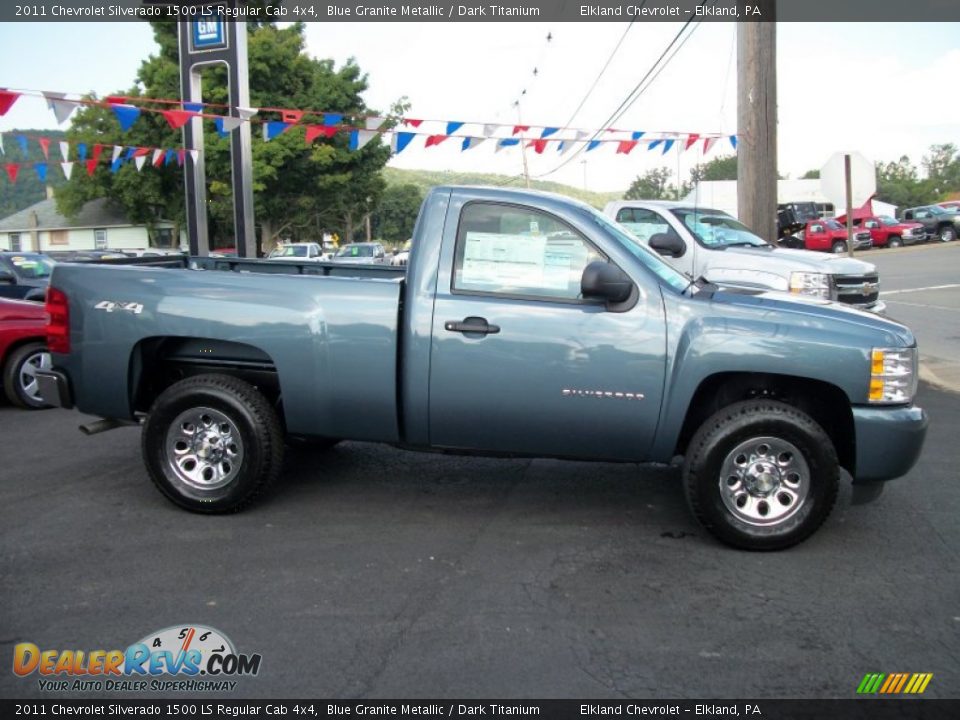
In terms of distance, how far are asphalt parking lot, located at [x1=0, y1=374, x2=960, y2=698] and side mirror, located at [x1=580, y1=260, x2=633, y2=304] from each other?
4.56 ft

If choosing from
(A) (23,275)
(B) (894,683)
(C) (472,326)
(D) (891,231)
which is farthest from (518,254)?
(D) (891,231)

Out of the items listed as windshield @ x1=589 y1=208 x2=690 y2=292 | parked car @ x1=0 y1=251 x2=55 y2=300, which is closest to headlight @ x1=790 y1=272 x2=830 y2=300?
windshield @ x1=589 y1=208 x2=690 y2=292

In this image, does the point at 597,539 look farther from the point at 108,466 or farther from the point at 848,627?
the point at 108,466

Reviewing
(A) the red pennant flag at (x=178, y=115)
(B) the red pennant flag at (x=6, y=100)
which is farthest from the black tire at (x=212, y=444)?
(A) the red pennant flag at (x=178, y=115)

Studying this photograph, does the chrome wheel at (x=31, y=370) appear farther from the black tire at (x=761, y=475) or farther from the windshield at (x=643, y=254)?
the black tire at (x=761, y=475)

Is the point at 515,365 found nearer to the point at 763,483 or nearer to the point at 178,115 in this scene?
the point at 763,483

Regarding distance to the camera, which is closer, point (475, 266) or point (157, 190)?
point (475, 266)

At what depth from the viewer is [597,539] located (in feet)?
16.3

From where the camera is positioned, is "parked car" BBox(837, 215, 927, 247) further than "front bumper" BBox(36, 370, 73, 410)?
Yes

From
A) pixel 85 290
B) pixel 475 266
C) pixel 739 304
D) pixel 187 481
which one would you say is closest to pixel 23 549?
pixel 187 481

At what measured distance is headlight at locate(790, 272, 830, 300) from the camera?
9.85 metres

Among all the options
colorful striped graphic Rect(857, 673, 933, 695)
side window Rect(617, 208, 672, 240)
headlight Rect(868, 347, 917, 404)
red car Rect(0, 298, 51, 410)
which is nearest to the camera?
colorful striped graphic Rect(857, 673, 933, 695)

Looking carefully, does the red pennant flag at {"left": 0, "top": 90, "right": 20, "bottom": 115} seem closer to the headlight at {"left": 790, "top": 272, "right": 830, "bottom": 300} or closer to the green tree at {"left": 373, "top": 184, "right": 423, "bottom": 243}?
the headlight at {"left": 790, "top": 272, "right": 830, "bottom": 300}
